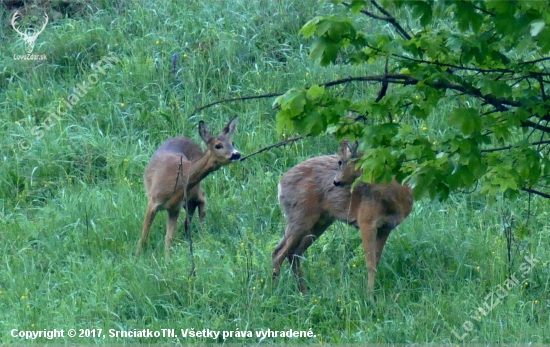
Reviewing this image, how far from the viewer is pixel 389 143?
5203 millimetres

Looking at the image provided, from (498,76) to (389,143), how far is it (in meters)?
0.77

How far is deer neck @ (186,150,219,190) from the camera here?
29.3 feet

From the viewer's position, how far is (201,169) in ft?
29.4

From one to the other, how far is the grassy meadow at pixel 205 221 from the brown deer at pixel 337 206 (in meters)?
0.18

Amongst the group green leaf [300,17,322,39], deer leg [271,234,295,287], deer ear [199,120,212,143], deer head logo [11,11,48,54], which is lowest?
deer leg [271,234,295,287]

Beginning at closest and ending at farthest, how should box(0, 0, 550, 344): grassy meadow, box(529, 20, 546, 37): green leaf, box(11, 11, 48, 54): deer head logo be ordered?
1. box(529, 20, 546, 37): green leaf
2. box(0, 0, 550, 344): grassy meadow
3. box(11, 11, 48, 54): deer head logo

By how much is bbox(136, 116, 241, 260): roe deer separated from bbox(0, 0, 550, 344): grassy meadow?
0.19 metres

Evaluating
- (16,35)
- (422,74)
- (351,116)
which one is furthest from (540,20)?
(16,35)

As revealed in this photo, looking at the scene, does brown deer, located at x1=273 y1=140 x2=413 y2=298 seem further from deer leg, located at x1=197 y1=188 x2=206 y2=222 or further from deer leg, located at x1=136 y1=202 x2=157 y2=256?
deer leg, located at x1=136 y1=202 x2=157 y2=256

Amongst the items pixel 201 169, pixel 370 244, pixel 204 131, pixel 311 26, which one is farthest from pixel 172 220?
pixel 311 26

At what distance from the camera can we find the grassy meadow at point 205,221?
6.84m

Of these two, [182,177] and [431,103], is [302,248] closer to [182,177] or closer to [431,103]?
[182,177]

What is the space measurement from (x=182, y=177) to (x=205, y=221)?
750 mm

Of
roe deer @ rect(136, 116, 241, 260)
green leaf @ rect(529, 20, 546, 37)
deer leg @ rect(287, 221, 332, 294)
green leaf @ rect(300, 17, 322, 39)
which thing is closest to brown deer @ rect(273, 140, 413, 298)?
deer leg @ rect(287, 221, 332, 294)
